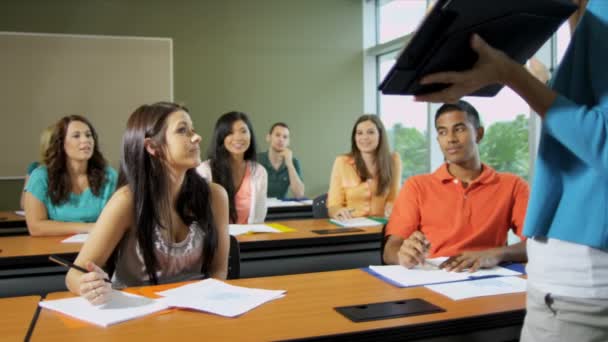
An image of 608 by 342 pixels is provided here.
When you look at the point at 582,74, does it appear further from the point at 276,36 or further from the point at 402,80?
the point at 276,36

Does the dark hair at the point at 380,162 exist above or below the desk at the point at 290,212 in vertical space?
above

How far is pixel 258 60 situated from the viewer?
6543mm

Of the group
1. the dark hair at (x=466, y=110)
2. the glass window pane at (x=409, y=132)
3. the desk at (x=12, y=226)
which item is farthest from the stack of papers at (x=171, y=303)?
the glass window pane at (x=409, y=132)

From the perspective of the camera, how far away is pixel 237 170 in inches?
153

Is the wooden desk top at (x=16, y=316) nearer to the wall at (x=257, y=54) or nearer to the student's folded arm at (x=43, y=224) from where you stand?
the student's folded arm at (x=43, y=224)

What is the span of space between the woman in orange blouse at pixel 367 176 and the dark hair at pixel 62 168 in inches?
61.1

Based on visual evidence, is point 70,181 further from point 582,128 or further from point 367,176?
point 582,128

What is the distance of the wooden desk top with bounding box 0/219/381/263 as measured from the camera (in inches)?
95.9

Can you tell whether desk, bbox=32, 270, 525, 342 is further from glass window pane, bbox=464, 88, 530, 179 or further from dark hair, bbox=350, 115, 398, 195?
glass window pane, bbox=464, 88, 530, 179

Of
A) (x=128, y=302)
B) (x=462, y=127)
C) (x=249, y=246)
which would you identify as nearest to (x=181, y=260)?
(x=128, y=302)

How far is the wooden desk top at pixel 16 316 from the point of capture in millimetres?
1290

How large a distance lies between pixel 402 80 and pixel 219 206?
52.3 inches

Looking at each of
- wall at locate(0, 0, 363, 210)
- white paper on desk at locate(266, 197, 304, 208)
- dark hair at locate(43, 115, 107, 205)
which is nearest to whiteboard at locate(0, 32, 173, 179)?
wall at locate(0, 0, 363, 210)

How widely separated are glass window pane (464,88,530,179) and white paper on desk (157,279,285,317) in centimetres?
333
